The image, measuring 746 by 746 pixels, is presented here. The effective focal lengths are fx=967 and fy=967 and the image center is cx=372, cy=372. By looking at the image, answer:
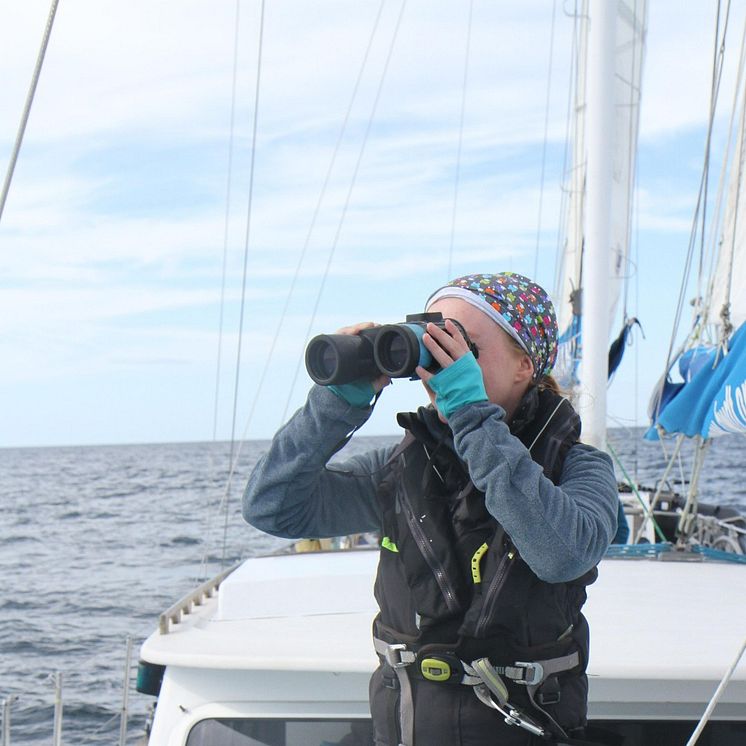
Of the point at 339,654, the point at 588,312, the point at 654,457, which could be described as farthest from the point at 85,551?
the point at 654,457

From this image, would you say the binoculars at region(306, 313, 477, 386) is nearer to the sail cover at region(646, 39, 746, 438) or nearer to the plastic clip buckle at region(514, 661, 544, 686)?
the plastic clip buckle at region(514, 661, 544, 686)

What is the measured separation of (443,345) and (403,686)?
0.60 meters

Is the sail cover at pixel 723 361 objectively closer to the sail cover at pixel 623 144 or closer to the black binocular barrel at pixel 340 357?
the black binocular barrel at pixel 340 357

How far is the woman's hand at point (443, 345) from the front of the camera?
160 cm

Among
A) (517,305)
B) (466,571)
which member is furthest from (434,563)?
(517,305)

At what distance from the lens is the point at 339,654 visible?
7.51 feet

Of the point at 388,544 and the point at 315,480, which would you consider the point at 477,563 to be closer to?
the point at 388,544

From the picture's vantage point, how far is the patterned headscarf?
1.74 metres

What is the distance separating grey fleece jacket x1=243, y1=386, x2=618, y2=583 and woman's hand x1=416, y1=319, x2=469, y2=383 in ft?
0.28

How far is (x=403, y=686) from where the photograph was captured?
1.68 meters

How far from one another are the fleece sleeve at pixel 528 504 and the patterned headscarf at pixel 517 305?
→ 204mm

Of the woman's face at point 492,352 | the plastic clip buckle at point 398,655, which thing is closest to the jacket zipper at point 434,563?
the plastic clip buckle at point 398,655

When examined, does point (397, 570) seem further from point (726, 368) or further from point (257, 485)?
point (726, 368)

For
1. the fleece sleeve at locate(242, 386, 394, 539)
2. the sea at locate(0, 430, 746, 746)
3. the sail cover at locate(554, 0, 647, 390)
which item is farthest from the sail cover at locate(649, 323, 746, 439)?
the sail cover at locate(554, 0, 647, 390)
